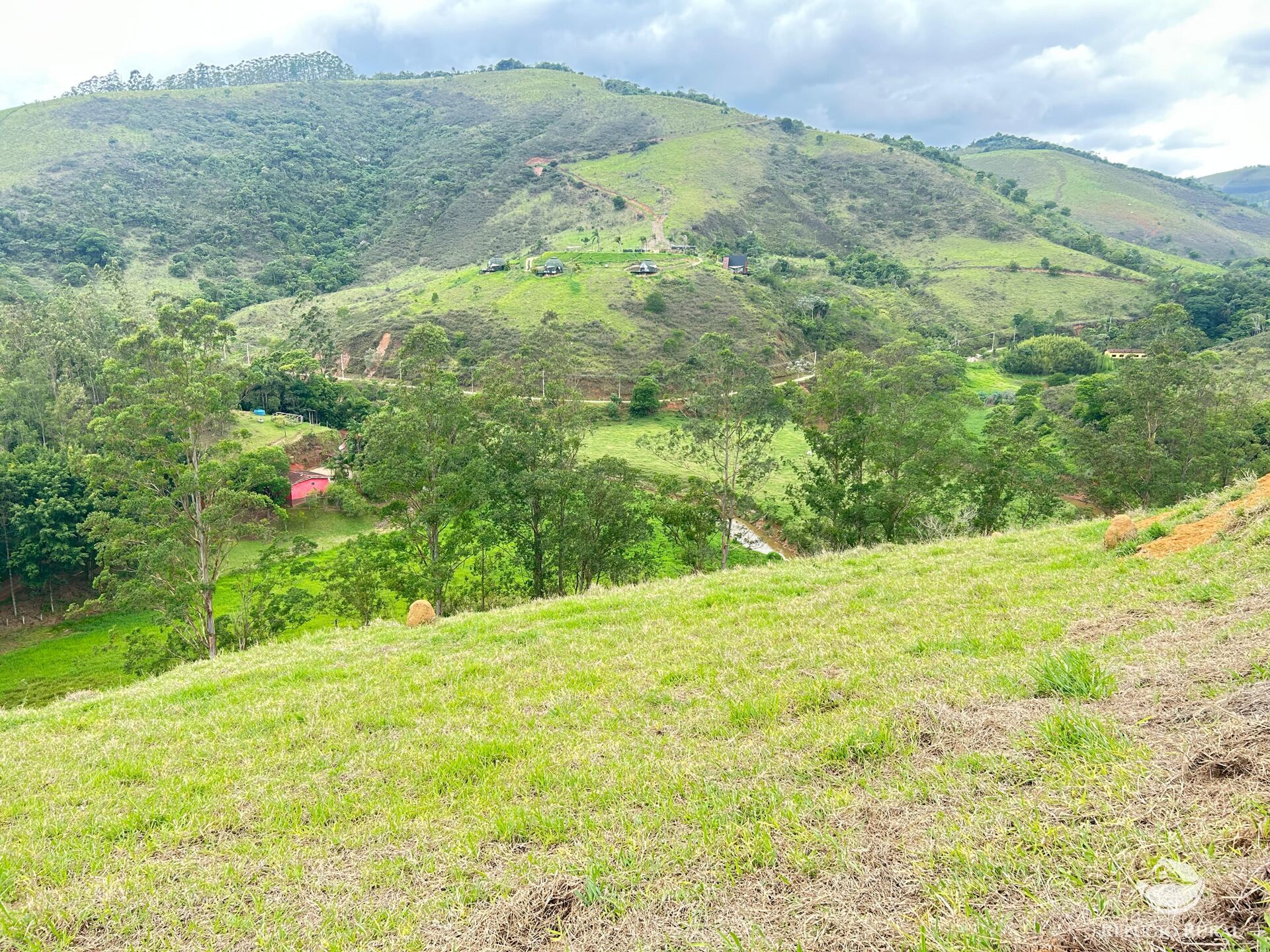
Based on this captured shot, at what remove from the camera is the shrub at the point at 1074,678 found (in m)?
5.26

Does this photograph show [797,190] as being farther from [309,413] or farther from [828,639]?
[828,639]

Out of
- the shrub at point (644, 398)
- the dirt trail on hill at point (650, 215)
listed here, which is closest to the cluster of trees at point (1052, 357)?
the shrub at point (644, 398)

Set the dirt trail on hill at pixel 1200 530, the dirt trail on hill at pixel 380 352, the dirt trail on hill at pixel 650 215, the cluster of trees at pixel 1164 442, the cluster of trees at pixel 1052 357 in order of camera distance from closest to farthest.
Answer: the dirt trail on hill at pixel 1200 530 < the cluster of trees at pixel 1164 442 < the dirt trail on hill at pixel 380 352 < the cluster of trees at pixel 1052 357 < the dirt trail on hill at pixel 650 215

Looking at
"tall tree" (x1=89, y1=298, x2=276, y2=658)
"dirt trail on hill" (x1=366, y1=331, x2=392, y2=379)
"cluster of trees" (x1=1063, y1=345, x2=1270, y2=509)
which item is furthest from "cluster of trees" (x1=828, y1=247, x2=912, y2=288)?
"tall tree" (x1=89, y1=298, x2=276, y2=658)

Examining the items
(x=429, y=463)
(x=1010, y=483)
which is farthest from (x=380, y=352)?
(x=1010, y=483)

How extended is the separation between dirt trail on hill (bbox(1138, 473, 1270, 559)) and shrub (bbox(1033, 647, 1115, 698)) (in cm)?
654

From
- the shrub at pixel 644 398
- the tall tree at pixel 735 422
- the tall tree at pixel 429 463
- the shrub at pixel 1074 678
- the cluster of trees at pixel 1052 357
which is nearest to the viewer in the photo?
the shrub at pixel 1074 678

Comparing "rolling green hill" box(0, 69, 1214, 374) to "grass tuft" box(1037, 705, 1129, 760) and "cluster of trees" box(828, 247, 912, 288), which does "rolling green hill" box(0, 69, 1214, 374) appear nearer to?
"cluster of trees" box(828, 247, 912, 288)

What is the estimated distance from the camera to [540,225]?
12100 cm

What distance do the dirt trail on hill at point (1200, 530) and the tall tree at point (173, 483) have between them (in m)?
27.6

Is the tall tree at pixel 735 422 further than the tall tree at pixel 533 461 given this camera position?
Yes

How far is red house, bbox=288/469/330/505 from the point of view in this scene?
154ft

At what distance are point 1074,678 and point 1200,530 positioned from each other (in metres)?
8.13

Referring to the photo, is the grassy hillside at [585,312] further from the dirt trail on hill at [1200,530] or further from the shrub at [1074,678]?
the shrub at [1074,678]
